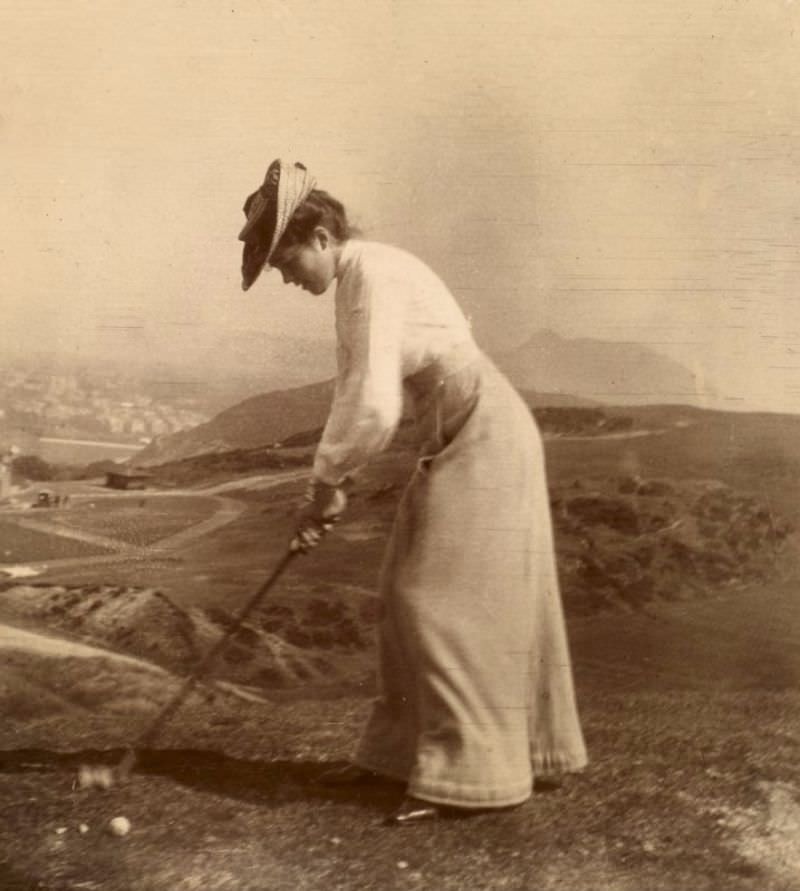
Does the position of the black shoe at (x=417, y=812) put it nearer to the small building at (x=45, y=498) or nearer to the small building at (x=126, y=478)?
the small building at (x=126, y=478)

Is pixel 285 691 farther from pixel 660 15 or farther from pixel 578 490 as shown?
pixel 660 15

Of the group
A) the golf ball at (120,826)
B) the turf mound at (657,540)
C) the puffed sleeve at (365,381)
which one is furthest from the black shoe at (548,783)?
the golf ball at (120,826)

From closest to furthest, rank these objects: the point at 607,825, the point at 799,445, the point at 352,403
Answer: the point at 352,403, the point at 607,825, the point at 799,445

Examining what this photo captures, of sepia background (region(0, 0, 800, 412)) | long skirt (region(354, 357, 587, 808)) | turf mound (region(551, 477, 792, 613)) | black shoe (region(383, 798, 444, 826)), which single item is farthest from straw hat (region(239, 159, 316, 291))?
black shoe (region(383, 798, 444, 826))

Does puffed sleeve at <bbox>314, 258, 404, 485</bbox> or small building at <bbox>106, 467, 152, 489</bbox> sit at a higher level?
puffed sleeve at <bbox>314, 258, 404, 485</bbox>

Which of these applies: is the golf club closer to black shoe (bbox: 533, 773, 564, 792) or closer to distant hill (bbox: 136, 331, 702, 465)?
distant hill (bbox: 136, 331, 702, 465)

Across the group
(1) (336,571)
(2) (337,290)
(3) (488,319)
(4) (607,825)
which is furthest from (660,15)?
(4) (607,825)
